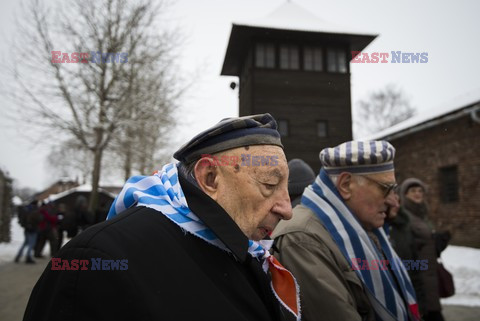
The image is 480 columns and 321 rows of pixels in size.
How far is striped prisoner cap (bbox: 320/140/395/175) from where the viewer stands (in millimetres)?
2361

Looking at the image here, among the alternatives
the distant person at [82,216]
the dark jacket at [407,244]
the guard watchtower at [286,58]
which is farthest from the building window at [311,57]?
the distant person at [82,216]

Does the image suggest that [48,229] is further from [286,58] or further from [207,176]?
[207,176]

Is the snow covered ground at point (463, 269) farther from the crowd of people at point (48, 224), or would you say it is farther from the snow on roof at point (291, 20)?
the snow on roof at point (291, 20)

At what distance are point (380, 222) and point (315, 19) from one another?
14.1 meters

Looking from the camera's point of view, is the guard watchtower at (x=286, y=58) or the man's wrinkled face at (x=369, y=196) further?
the guard watchtower at (x=286, y=58)

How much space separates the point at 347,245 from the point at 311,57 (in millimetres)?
8783

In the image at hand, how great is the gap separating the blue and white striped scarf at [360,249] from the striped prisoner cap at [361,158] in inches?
5.1

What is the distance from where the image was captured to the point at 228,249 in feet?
4.07

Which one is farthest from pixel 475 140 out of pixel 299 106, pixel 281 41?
pixel 281 41

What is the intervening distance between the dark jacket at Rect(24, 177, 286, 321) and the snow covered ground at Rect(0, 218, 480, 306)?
7.10 metres

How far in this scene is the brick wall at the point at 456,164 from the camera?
473 inches

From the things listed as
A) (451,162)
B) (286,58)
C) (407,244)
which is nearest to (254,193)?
(407,244)

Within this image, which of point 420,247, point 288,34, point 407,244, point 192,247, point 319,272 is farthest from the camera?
point 288,34

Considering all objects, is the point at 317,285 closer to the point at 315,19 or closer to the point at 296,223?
the point at 296,223
